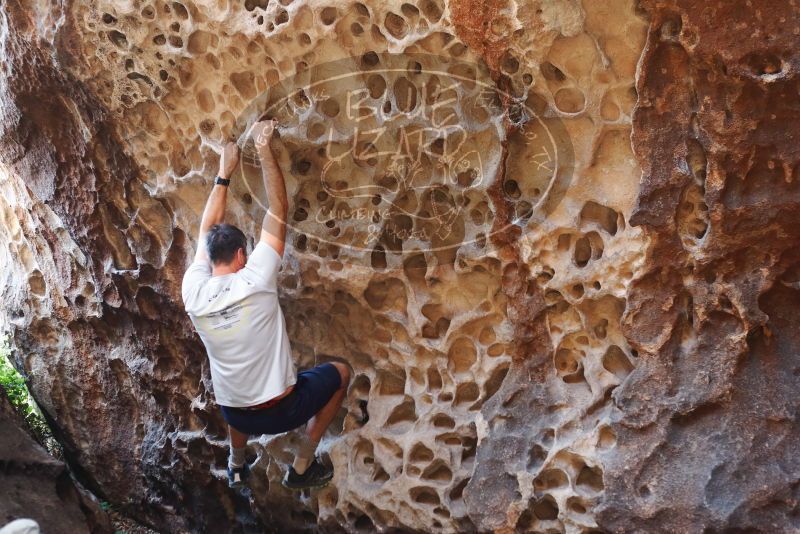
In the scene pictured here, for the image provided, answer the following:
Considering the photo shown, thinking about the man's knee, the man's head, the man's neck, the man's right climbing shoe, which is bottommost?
the man's right climbing shoe

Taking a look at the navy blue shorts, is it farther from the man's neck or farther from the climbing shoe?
the man's neck

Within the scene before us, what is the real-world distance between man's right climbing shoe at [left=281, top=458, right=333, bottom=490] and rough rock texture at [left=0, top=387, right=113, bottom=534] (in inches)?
32.1

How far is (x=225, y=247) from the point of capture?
122 inches

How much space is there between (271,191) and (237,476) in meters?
1.24

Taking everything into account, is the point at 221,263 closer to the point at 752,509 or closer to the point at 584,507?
the point at 584,507

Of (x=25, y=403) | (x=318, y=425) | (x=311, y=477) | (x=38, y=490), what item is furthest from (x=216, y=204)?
(x=25, y=403)

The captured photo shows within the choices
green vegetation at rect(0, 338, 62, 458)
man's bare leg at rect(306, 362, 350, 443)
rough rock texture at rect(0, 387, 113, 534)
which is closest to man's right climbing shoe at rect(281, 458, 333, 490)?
man's bare leg at rect(306, 362, 350, 443)

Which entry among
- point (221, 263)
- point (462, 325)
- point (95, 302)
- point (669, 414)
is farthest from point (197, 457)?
point (669, 414)

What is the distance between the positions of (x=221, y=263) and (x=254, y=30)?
32.2 inches

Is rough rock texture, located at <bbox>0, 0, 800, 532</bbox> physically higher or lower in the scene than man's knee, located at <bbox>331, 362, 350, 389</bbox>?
higher

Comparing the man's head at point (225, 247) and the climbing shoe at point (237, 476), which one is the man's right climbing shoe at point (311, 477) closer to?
the climbing shoe at point (237, 476)

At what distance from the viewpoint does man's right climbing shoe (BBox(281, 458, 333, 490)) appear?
3.40 metres

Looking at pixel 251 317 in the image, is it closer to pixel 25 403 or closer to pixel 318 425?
pixel 318 425

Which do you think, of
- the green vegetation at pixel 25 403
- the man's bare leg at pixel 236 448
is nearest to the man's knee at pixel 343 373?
the man's bare leg at pixel 236 448
